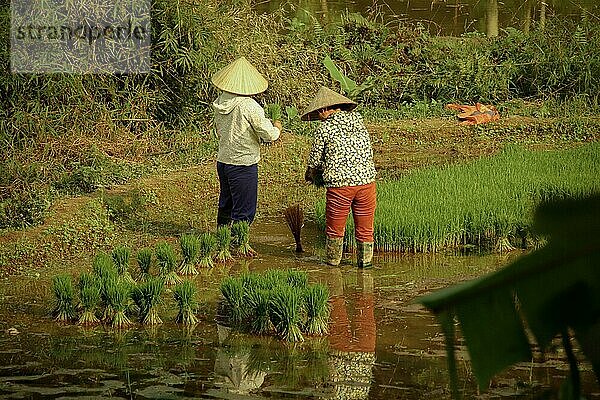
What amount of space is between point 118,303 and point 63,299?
1.04 feet

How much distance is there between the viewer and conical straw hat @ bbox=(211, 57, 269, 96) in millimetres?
7691

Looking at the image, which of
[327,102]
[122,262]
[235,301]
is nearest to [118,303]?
[235,301]

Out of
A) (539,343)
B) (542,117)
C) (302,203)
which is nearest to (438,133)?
(542,117)

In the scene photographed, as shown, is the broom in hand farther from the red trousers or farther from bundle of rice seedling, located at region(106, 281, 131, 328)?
bundle of rice seedling, located at region(106, 281, 131, 328)

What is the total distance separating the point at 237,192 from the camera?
772 cm

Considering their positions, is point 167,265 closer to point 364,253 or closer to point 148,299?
point 148,299

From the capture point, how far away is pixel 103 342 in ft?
17.5

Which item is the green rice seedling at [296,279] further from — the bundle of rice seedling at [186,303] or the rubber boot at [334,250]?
the rubber boot at [334,250]

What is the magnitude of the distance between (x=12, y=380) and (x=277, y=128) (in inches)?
137

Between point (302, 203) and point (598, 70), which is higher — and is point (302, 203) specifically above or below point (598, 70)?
below

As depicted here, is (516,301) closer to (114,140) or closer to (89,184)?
(89,184)

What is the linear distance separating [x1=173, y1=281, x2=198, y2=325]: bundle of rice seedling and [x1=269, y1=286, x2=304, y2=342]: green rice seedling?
0.49m

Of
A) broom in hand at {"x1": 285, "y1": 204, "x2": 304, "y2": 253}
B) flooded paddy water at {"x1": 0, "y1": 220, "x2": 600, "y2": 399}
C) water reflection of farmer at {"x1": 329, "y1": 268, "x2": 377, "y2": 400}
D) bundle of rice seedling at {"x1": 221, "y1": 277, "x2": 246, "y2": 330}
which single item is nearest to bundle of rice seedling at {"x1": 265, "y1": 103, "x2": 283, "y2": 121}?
broom in hand at {"x1": 285, "y1": 204, "x2": 304, "y2": 253}

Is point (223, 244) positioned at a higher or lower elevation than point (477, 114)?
lower
